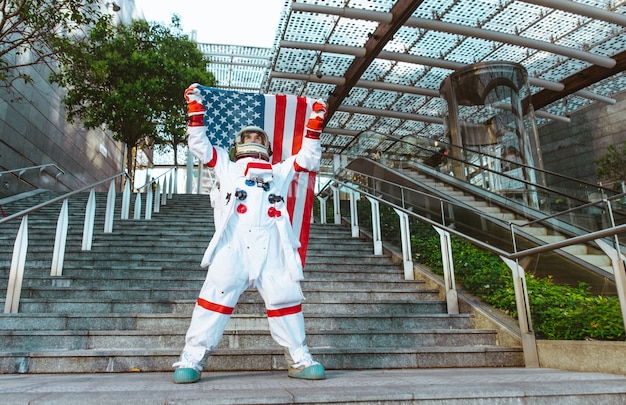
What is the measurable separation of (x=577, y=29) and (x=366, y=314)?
11.4 m

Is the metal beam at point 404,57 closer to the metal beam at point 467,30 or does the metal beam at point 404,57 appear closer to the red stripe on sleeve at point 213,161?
the metal beam at point 467,30

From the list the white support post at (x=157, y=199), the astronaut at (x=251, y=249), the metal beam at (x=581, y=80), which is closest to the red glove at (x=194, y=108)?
the astronaut at (x=251, y=249)

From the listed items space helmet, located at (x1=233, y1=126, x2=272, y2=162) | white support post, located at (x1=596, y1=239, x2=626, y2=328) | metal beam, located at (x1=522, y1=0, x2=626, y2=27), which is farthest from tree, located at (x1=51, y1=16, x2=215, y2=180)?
white support post, located at (x1=596, y1=239, x2=626, y2=328)

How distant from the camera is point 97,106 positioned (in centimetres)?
1199

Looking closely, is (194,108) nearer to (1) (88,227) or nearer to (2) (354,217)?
(1) (88,227)

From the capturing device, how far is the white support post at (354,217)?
7.24 meters

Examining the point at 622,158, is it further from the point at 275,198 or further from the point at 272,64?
the point at 275,198

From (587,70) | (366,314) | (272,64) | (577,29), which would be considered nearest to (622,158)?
(587,70)

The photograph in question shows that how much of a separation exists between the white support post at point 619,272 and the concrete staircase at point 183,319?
0.94 metres

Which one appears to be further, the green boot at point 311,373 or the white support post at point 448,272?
the white support post at point 448,272

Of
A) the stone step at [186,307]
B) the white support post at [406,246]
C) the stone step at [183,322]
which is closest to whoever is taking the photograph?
the stone step at [183,322]

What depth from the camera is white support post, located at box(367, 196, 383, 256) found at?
622 cm

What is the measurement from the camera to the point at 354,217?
24.1ft

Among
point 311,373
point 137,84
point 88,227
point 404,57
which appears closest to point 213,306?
point 311,373
